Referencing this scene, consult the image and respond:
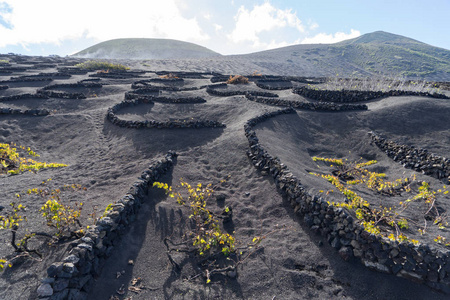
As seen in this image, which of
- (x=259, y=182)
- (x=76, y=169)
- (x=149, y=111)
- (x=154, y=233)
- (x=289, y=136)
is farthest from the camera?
(x=149, y=111)

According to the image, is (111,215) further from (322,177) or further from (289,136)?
(289,136)

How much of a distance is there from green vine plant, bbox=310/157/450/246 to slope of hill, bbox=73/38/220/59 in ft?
367

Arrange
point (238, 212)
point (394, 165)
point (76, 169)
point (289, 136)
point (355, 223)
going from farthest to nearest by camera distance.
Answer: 1. point (289, 136)
2. point (394, 165)
3. point (76, 169)
4. point (238, 212)
5. point (355, 223)

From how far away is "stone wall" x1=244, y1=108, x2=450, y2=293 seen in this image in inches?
164

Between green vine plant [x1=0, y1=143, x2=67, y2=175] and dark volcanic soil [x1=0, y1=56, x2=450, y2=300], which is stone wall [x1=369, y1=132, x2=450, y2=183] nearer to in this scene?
dark volcanic soil [x1=0, y1=56, x2=450, y2=300]

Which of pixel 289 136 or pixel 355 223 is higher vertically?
pixel 289 136

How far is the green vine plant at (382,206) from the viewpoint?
528 cm

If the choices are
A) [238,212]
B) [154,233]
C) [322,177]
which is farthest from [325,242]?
[154,233]

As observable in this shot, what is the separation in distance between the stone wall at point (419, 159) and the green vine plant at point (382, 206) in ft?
2.52

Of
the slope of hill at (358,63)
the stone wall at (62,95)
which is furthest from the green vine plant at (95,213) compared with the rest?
the slope of hill at (358,63)

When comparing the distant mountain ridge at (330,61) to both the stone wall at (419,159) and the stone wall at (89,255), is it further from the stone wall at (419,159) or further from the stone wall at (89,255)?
the stone wall at (89,255)

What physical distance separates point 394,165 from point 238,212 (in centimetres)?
680

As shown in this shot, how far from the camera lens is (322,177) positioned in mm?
7832

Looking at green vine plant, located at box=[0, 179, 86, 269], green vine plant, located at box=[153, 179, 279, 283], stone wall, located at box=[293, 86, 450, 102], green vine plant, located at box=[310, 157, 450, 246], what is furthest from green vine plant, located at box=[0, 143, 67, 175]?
stone wall, located at box=[293, 86, 450, 102]
